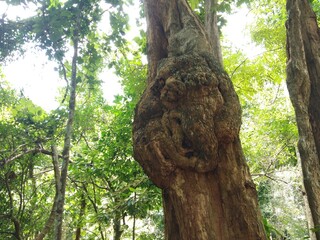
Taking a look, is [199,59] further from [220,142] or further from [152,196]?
[152,196]

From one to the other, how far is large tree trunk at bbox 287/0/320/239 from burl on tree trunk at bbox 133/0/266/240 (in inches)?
29.3

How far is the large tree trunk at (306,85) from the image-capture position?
287 centimetres

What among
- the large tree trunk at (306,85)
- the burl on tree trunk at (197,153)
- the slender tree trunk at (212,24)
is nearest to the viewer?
the burl on tree trunk at (197,153)

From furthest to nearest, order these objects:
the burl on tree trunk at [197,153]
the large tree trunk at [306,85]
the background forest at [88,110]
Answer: the background forest at [88,110], the large tree trunk at [306,85], the burl on tree trunk at [197,153]

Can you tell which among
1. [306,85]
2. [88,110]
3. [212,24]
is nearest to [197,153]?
[306,85]

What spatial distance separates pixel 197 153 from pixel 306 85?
1.73 m

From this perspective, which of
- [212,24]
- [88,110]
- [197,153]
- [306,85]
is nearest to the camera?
[197,153]

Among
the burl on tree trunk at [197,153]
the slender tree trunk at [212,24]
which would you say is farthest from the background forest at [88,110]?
the burl on tree trunk at [197,153]

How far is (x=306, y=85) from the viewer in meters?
3.37

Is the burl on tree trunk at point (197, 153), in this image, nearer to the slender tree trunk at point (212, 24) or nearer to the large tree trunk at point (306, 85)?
the large tree trunk at point (306, 85)

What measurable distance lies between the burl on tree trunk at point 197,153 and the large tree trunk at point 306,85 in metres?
0.75

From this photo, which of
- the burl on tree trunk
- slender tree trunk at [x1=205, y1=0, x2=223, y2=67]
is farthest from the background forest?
the burl on tree trunk

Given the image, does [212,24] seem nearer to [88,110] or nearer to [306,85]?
[306,85]

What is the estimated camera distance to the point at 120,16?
580cm
